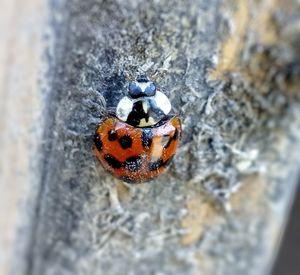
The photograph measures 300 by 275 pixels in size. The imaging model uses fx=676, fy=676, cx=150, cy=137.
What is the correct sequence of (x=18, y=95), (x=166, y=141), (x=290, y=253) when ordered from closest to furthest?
(x=166, y=141)
(x=18, y=95)
(x=290, y=253)

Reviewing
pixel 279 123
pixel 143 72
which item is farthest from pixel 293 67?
pixel 143 72

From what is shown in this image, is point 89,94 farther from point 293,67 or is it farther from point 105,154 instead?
point 293,67

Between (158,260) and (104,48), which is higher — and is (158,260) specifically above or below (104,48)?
below

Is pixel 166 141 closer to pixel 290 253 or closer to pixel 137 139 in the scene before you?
pixel 137 139

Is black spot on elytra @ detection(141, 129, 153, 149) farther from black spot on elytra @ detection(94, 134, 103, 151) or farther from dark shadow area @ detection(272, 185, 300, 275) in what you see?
dark shadow area @ detection(272, 185, 300, 275)

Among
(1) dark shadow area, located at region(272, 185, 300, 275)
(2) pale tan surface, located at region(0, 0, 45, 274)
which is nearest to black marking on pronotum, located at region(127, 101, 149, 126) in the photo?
(2) pale tan surface, located at region(0, 0, 45, 274)

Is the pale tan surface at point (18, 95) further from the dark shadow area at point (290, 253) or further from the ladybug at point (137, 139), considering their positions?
the dark shadow area at point (290, 253)

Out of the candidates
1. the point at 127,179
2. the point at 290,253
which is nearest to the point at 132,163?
the point at 127,179
